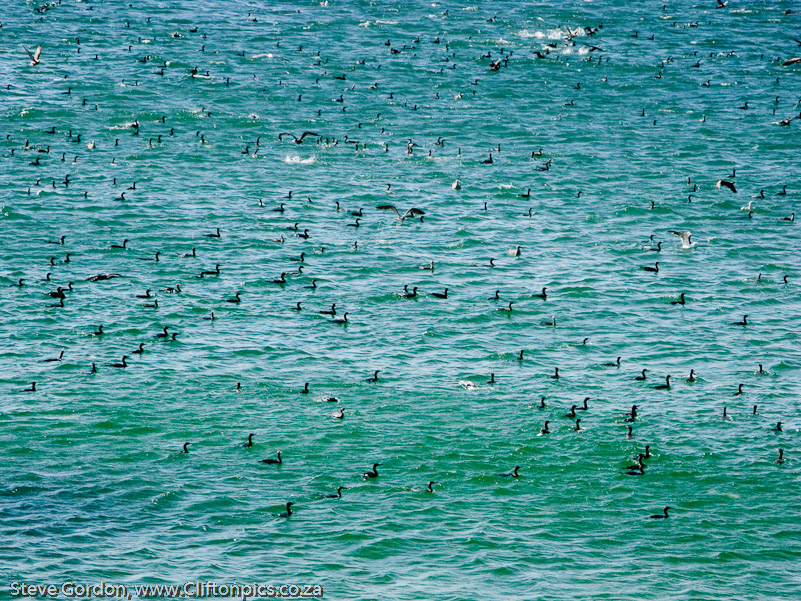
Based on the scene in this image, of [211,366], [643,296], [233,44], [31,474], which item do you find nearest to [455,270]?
[643,296]

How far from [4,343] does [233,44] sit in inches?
2316

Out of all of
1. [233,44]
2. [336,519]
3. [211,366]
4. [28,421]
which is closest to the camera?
[336,519]

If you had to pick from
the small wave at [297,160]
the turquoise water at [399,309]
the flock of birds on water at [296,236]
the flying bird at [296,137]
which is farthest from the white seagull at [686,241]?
the flying bird at [296,137]

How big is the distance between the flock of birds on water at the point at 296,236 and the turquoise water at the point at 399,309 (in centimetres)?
41

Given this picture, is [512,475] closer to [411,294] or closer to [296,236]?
[411,294]

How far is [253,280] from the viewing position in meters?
67.5

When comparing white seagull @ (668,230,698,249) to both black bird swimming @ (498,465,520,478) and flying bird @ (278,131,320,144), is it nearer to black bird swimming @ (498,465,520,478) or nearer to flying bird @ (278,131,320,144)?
black bird swimming @ (498,465,520,478)

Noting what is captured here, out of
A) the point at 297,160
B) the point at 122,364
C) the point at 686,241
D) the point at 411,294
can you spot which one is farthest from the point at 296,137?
the point at 122,364

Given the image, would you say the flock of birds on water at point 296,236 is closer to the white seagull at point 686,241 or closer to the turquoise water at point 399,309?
the white seagull at point 686,241

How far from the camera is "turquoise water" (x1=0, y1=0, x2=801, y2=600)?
4444 centimetres

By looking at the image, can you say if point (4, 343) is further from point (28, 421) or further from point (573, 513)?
point (573, 513)

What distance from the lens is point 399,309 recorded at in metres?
65.2

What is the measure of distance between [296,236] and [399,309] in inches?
483

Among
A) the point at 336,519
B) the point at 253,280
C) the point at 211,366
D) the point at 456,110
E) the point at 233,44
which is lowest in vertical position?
the point at 336,519
